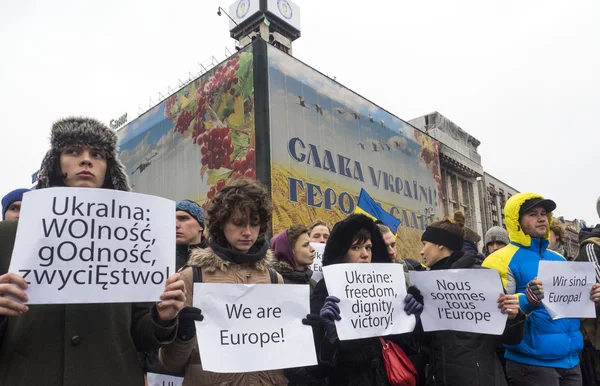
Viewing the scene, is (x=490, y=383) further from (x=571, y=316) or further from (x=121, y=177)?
(x=121, y=177)

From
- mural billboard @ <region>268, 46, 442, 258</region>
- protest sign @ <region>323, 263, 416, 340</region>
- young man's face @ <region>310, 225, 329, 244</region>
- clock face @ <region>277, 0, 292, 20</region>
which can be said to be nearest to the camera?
protest sign @ <region>323, 263, 416, 340</region>

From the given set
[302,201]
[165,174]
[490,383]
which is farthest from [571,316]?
[165,174]

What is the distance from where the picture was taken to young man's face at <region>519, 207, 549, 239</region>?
3496 millimetres

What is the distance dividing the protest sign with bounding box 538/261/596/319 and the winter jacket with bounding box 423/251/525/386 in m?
0.40

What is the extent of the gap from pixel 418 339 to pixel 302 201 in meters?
12.8

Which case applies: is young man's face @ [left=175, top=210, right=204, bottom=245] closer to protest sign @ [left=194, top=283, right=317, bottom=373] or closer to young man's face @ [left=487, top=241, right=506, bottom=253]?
protest sign @ [left=194, top=283, right=317, bottom=373]

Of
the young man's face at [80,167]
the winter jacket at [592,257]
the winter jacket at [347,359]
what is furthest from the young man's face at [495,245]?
the young man's face at [80,167]

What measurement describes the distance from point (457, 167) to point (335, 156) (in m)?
21.6

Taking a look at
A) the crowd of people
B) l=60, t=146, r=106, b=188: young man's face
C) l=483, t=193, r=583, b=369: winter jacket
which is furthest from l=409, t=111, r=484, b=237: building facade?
l=60, t=146, r=106, b=188: young man's face

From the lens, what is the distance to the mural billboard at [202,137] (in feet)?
51.4

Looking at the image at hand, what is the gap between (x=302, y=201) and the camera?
15938 mm

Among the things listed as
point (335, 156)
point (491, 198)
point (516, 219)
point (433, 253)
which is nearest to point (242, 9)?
point (491, 198)

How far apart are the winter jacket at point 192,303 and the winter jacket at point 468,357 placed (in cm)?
114

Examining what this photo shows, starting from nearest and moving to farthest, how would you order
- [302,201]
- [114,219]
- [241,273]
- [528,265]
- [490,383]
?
1. [114,219]
2. [241,273]
3. [490,383]
4. [528,265]
5. [302,201]
